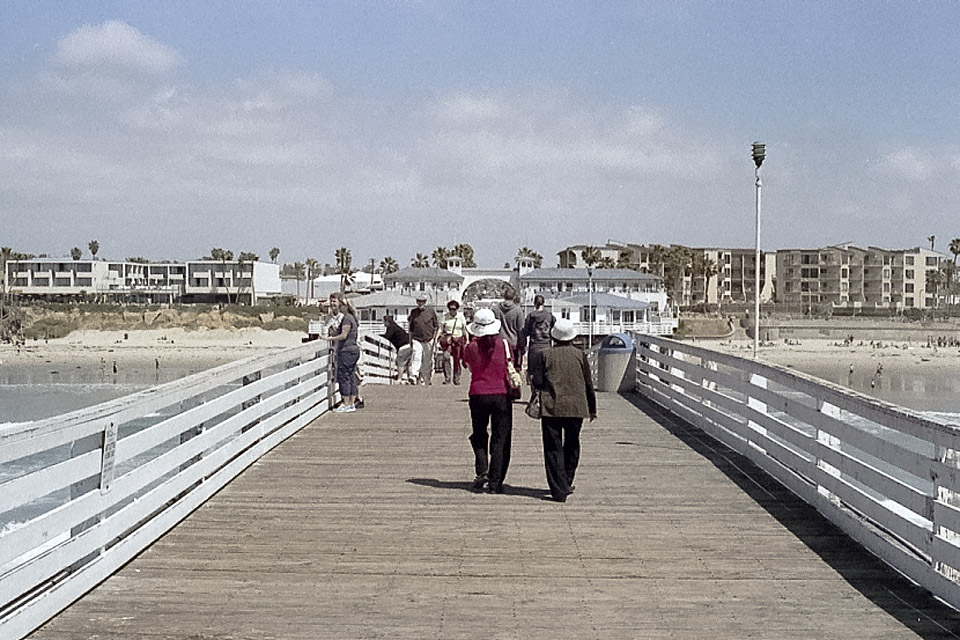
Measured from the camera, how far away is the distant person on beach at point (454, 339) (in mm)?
20891

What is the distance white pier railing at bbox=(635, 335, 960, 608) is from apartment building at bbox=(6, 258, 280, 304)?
137220mm

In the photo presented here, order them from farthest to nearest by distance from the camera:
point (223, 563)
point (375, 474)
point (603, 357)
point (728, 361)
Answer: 1. point (603, 357)
2. point (728, 361)
3. point (375, 474)
4. point (223, 563)

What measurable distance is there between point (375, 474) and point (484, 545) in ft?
10.1

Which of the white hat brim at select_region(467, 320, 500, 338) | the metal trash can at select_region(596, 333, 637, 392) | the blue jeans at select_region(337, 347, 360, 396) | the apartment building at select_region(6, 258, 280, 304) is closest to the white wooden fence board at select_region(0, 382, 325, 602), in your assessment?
the white hat brim at select_region(467, 320, 500, 338)

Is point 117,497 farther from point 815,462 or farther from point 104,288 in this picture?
point 104,288

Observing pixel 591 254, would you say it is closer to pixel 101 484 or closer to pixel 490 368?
pixel 490 368

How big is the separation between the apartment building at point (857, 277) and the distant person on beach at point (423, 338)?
13391 cm

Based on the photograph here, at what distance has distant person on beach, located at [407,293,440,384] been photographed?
21.0 meters

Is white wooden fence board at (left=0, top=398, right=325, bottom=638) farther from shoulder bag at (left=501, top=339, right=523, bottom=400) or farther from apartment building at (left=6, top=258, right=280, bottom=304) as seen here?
apartment building at (left=6, top=258, right=280, bottom=304)

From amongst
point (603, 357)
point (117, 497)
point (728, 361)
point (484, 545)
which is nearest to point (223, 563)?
point (117, 497)

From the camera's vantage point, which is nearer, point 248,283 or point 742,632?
point 742,632

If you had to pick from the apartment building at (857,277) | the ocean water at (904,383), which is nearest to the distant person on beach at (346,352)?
the ocean water at (904,383)

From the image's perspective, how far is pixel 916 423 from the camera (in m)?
6.68

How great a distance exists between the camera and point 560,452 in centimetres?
911
